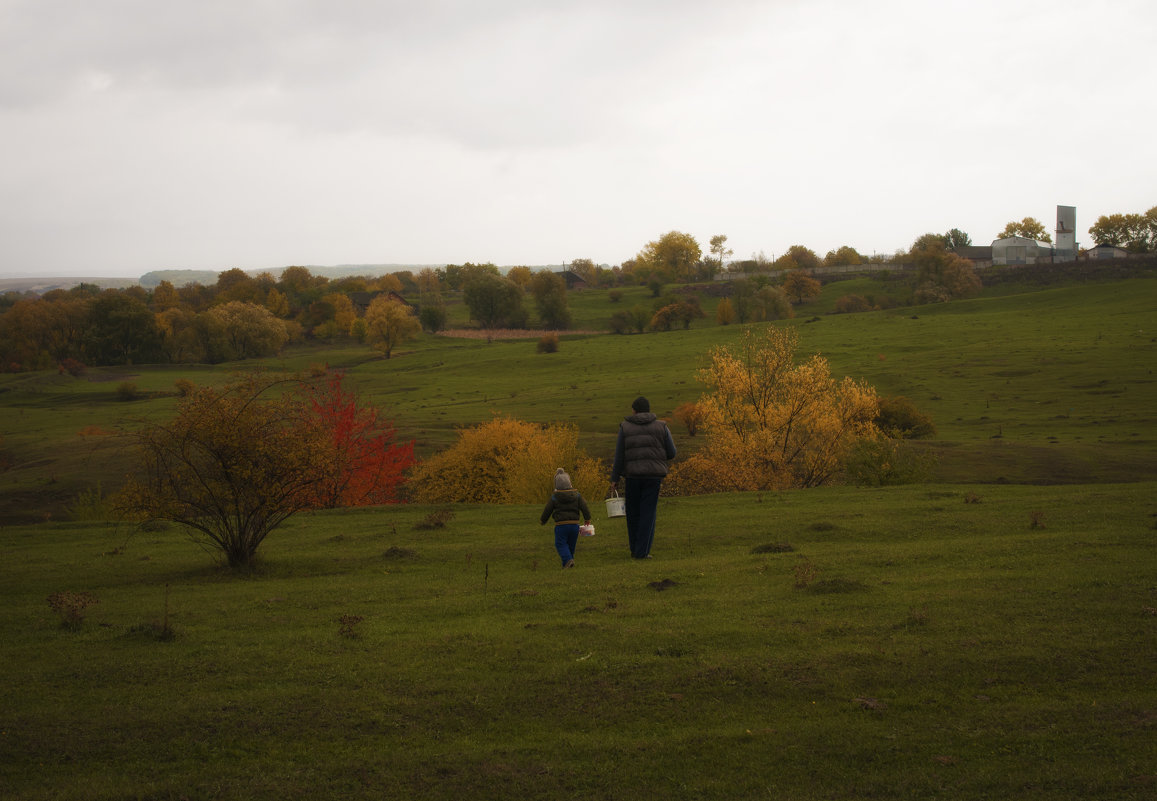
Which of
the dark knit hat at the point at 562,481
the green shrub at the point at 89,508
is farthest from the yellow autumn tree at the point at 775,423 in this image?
the green shrub at the point at 89,508

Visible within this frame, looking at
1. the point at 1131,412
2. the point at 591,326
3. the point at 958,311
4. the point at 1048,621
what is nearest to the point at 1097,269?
the point at 958,311

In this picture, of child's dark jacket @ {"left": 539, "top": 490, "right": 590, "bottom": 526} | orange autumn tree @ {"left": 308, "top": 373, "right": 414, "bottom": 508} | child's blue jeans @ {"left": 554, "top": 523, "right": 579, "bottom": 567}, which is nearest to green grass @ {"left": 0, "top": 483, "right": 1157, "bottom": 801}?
child's blue jeans @ {"left": 554, "top": 523, "right": 579, "bottom": 567}

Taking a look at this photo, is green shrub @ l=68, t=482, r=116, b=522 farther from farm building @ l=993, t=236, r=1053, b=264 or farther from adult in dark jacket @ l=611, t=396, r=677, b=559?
farm building @ l=993, t=236, r=1053, b=264

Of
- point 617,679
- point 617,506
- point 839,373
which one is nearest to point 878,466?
point 617,506

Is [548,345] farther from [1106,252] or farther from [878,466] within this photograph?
[1106,252]

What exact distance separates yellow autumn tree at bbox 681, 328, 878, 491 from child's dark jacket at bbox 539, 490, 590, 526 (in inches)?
875

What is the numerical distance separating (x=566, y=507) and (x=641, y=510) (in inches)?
55.1

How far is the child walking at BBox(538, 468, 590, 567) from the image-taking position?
1534 cm

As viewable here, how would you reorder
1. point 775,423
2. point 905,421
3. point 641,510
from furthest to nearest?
1. point 905,421
2. point 775,423
3. point 641,510

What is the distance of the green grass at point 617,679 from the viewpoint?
7441 mm

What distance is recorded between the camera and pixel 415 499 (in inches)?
1690

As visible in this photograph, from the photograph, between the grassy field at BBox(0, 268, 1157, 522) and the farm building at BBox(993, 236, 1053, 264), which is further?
the farm building at BBox(993, 236, 1053, 264)

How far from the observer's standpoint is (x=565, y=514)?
15.5m

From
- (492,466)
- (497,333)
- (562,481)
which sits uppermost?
(497,333)
